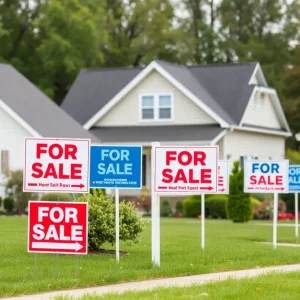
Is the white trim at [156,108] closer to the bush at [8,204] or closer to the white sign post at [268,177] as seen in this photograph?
A: the bush at [8,204]

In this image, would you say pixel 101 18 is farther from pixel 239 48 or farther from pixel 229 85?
pixel 229 85

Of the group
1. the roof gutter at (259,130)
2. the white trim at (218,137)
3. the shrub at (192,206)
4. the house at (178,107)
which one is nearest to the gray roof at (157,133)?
the house at (178,107)

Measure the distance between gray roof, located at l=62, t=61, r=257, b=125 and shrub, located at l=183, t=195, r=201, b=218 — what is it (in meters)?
6.15

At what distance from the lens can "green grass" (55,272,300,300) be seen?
14.6 m

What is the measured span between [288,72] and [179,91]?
61.4ft

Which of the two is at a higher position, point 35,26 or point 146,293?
point 35,26

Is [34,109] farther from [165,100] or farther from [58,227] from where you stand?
[58,227]

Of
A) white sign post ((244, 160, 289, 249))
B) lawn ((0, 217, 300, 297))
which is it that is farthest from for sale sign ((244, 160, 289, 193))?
lawn ((0, 217, 300, 297))

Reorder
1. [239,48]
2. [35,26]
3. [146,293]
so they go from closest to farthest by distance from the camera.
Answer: [146,293] → [35,26] → [239,48]

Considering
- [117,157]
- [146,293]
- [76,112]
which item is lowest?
[146,293]

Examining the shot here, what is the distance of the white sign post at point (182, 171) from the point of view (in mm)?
18641

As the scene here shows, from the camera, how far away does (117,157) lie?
19234 millimetres

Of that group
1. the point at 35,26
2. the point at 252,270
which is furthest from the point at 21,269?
the point at 35,26

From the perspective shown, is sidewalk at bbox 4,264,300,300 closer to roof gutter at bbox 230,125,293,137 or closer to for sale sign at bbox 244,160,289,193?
for sale sign at bbox 244,160,289,193
